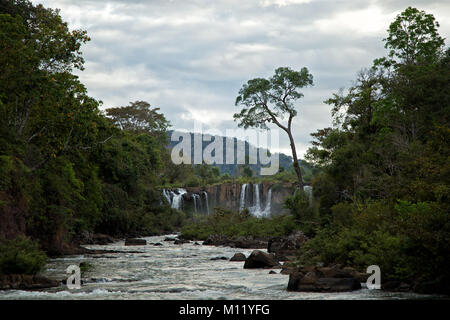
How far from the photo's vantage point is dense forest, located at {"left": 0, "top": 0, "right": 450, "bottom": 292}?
1394cm

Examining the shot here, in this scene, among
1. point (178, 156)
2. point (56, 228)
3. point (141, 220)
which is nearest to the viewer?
point (56, 228)

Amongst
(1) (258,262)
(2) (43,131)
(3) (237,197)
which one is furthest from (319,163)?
(3) (237,197)

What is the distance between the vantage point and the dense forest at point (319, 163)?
549 inches

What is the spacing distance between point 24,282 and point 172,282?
14.1 ft

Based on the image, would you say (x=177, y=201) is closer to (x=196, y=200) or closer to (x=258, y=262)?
(x=196, y=200)

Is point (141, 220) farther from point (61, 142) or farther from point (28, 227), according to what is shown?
point (61, 142)

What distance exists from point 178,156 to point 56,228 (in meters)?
62.0

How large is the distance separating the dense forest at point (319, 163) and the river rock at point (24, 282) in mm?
293

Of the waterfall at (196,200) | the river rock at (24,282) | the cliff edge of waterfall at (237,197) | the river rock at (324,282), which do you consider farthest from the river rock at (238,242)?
the waterfall at (196,200)

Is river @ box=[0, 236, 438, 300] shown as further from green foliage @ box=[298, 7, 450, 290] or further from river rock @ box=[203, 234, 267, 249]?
river rock @ box=[203, 234, 267, 249]

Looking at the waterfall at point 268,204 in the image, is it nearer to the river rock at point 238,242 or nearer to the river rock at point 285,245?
the river rock at point 238,242

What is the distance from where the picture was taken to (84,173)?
Result: 1113 inches

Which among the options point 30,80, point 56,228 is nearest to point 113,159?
point 56,228

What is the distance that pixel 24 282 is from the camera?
1341cm
